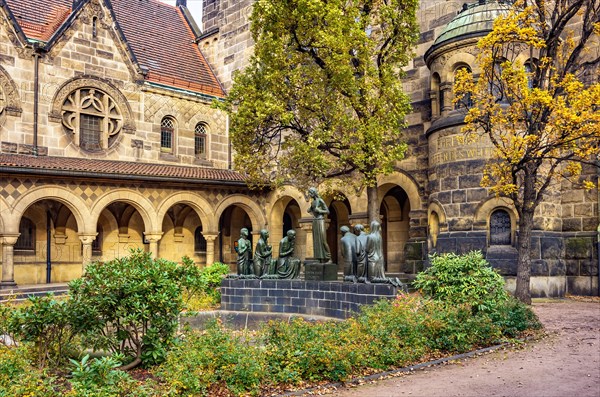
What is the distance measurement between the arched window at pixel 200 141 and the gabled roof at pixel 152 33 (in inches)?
68.8

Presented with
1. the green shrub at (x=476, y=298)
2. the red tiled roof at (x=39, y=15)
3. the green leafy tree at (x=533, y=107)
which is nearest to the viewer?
the green shrub at (x=476, y=298)

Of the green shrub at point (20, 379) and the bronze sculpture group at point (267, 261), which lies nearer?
the green shrub at point (20, 379)

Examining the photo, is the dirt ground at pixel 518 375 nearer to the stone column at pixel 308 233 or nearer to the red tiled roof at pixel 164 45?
the stone column at pixel 308 233

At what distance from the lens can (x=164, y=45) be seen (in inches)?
1172

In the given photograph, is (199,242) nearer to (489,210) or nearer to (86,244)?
(86,244)

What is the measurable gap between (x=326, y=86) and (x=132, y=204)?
33.0 feet

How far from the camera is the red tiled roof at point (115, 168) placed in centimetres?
2068

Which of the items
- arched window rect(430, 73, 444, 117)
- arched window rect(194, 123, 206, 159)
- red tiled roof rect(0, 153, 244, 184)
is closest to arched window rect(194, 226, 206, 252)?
red tiled roof rect(0, 153, 244, 184)

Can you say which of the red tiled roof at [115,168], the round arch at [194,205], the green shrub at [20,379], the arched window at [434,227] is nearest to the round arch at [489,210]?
the arched window at [434,227]

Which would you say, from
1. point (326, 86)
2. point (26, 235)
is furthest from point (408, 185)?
point (26, 235)

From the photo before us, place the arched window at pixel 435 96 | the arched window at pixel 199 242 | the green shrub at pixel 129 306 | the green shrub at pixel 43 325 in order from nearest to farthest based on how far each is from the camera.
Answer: the green shrub at pixel 43 325 → the green shrub at pixel 129 306 → the arched window at pixel 435 96 → the arched window at pixel 199 242

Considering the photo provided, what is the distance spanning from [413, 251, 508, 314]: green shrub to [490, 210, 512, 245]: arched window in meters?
5.83

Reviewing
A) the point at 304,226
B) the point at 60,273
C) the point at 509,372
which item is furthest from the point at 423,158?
the point at 60,273

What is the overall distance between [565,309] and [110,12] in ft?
67.6
